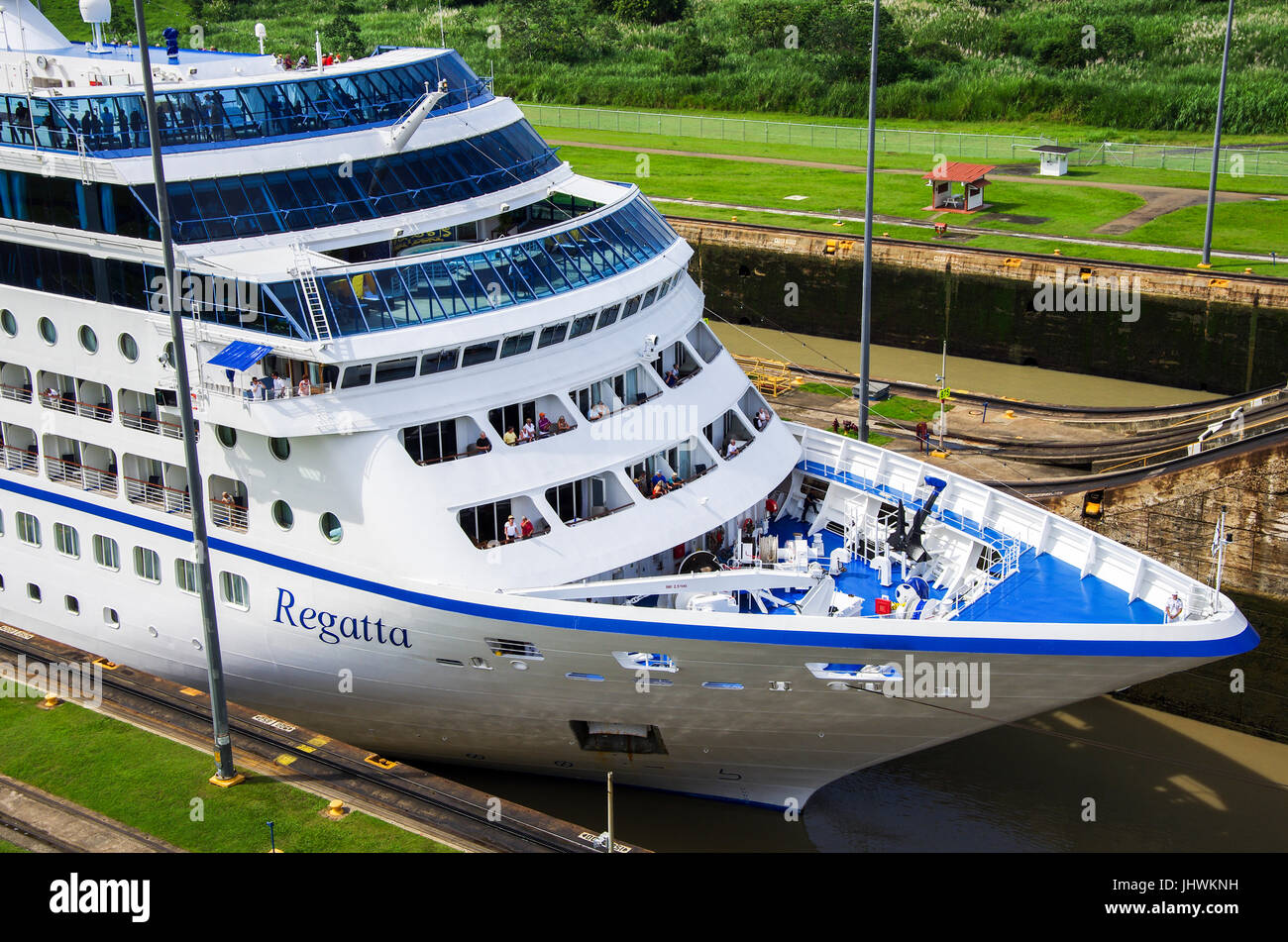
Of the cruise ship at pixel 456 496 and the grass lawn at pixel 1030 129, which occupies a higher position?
the grass lawn at pixel 1030 129

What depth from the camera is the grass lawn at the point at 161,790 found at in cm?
1750

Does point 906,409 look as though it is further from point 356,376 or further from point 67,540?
point 67,540

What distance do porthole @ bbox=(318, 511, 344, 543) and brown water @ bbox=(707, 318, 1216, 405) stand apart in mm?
19878

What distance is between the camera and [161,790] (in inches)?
727

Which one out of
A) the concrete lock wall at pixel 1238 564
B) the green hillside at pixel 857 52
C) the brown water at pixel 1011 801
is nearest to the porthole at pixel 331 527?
the brown water at pixel 1011 801

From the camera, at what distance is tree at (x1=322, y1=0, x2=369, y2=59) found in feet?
214

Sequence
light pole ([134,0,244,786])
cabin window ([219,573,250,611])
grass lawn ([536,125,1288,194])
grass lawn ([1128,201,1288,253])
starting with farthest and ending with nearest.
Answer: grass lawn ([536,125,1288,194]), grass lawn ([1128,201,1288,253]), cabin window ([219,573,250,611]), light pole ([134,0,244,786])

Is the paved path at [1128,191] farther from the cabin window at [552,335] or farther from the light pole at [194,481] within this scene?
the light pole at [194,481]

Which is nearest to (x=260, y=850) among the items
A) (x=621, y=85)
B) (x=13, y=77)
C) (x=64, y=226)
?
(x=64, y=226)

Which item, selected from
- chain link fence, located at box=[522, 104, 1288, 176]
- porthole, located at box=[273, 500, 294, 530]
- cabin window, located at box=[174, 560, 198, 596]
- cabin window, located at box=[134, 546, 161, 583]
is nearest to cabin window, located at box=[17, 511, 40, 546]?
cabin window, located at box=[134, 546, 161, 583]

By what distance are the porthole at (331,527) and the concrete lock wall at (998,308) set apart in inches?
1121

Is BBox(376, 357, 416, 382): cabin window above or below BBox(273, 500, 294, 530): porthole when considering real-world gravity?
above

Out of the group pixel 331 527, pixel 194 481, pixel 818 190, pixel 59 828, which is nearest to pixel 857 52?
pixel 818 190

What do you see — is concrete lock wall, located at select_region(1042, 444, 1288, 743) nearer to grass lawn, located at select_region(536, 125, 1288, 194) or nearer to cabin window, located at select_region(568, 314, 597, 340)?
cabin window, located at select_region(568, 314, 597, 340)
